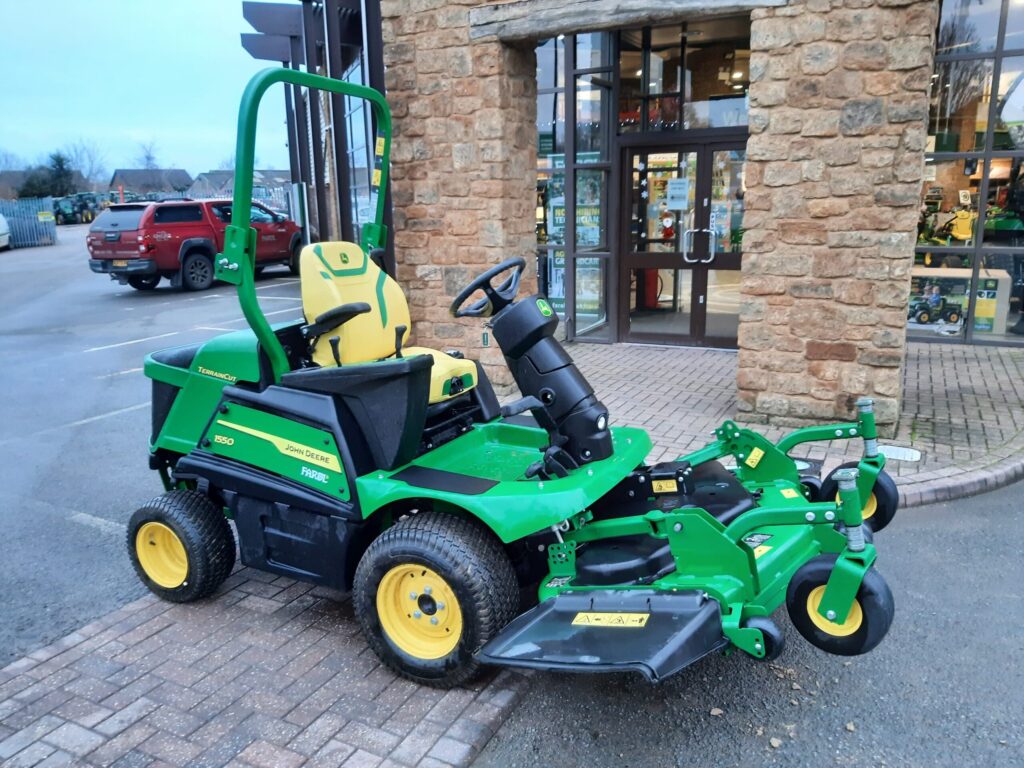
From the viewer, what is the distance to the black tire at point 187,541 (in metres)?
3.70

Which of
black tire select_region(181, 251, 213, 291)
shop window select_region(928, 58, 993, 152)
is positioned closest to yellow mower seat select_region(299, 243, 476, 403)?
shop window select_region(928, 58, 993, 152)

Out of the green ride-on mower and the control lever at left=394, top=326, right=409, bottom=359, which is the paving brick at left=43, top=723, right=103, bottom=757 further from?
the control lever at left=394, top=326, right=409, bottom=359

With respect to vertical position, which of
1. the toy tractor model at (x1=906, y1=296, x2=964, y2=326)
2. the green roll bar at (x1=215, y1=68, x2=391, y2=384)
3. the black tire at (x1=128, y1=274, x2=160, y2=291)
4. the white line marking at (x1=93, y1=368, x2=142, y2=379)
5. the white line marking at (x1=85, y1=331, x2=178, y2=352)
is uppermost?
the green roll bar at (x1=215, y1=68, x2=391, y2=384)

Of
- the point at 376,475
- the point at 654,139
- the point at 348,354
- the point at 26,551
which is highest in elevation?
the point at 654,139

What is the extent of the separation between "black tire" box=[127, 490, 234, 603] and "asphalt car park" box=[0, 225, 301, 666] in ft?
0.97

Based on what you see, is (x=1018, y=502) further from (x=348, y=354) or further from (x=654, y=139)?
(x=654, y=139)

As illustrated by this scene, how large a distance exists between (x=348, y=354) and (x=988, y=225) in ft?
27.8

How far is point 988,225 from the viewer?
30.3ft

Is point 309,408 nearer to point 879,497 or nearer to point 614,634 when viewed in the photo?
point 614,634

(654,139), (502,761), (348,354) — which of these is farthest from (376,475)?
(654,139)

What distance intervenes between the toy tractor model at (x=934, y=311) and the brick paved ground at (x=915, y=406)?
0.39m

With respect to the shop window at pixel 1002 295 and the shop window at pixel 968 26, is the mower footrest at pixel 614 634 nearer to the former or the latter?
Answer: the shop window at pixel 1002 295

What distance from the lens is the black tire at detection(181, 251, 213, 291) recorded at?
17.3 metres

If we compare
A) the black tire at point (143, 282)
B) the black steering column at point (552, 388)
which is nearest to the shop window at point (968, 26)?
the black steering column at point (552, 388)
